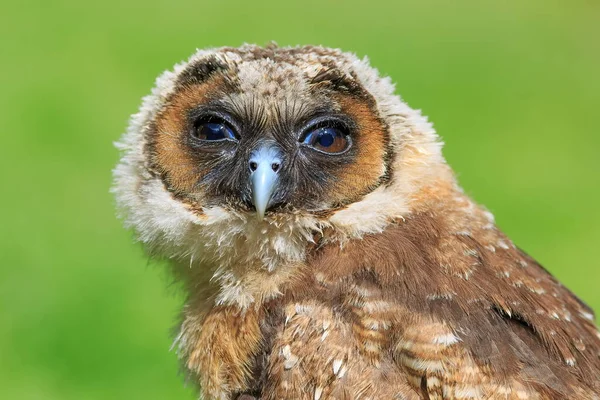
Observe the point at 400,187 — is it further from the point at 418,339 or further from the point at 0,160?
the point at 0,160

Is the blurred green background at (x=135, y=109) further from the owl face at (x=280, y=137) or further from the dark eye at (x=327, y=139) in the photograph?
the dark eye at (x=327, y=139)

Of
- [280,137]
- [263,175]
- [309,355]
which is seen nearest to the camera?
[309,355]

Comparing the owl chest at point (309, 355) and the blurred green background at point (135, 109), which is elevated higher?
the owl chest at point (309, 355)

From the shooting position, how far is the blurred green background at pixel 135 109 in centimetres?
795

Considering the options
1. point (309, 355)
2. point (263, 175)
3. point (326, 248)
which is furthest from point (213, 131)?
point (309, 355)

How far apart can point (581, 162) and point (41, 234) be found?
7.58m

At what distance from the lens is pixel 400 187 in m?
4.19

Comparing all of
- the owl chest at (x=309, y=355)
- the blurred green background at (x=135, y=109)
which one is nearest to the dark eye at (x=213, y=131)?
the owl chest at (x=309, y=355)

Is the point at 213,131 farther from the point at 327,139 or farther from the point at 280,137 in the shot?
the point at 327,139

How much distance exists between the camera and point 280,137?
418 centimetres

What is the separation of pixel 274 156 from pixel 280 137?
15 cm

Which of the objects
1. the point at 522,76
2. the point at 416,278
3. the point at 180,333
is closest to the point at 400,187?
the point at 416,278

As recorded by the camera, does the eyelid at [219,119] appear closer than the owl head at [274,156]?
No

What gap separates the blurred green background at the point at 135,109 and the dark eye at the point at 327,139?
4.41 ft
